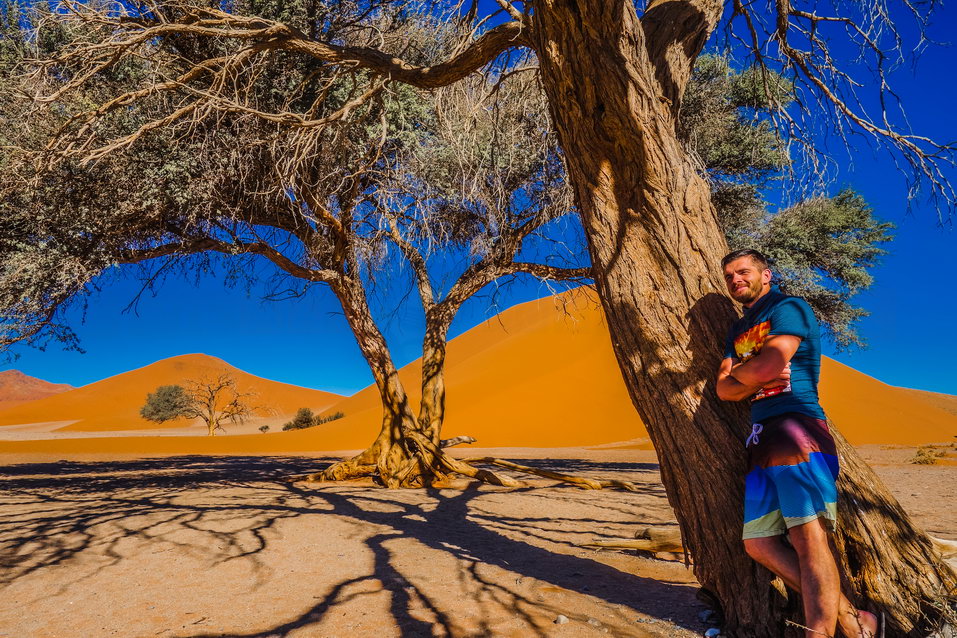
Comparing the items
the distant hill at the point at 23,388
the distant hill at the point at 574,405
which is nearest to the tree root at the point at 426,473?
the distant hill at the point at 574,405

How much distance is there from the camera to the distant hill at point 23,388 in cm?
10969

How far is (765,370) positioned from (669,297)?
626mm

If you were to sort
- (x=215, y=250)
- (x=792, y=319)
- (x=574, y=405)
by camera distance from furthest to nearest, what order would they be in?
(x=574, y=405) < (x=215, y=250) < (x=792, y=319)

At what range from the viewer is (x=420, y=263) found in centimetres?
925

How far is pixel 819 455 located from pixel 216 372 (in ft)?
314

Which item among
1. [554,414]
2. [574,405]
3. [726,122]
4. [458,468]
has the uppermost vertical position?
[726,122]

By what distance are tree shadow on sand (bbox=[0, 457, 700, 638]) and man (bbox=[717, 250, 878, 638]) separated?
715 mm

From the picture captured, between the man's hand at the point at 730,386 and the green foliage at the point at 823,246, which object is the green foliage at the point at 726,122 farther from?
the man's hand at the point at 730,386

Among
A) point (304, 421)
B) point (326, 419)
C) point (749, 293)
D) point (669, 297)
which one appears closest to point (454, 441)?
point (669, 297)

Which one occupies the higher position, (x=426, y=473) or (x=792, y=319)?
(x=792, y=319)

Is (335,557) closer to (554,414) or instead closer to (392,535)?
(392,535)

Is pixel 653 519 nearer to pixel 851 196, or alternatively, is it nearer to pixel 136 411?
pixel 851 196

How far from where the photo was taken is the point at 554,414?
29375mm

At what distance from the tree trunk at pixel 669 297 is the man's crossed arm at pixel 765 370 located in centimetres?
22
